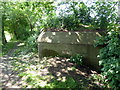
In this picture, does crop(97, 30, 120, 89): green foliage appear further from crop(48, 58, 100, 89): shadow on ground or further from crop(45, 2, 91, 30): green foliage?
crop(45, 2, 91, 30): green foliage

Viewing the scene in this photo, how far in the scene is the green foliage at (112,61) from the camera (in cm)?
289

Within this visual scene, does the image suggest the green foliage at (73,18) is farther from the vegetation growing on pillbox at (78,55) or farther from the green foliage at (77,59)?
the green foliage at (77,59)

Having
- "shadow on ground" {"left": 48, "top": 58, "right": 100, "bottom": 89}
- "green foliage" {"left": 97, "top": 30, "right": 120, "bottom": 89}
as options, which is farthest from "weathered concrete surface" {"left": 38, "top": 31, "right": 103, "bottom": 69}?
"green foliage" {"left": 97, "top": 30, "right": 120, "bottom": 89}

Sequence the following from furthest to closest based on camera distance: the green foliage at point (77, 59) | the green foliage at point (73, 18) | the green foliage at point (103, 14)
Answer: the green foliage at point (73, 18) → the green foliage at point (103, 14) → the green foliage at point (77, 59)

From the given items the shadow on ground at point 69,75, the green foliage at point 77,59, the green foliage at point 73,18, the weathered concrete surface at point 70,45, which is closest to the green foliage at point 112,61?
the shadow on ground at point 69,75

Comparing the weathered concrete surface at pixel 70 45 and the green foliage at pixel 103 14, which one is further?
the green foliage at pixel 103 14

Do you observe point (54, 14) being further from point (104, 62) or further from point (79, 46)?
point (104, 62)

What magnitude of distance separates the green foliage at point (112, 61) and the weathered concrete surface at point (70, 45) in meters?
0.65

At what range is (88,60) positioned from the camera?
431 centimetres

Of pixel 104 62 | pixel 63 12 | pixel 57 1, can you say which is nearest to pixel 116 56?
pixel 104 62

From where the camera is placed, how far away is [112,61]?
309cm

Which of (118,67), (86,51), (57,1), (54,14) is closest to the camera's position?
(118,67)

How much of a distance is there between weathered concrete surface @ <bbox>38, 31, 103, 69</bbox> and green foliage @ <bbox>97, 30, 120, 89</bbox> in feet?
2.14

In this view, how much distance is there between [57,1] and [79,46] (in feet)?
8.19
